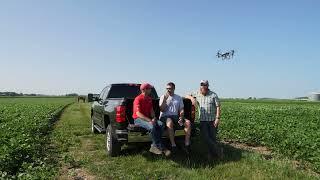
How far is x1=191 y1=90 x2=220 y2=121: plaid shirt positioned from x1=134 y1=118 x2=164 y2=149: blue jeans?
1222 millimetres

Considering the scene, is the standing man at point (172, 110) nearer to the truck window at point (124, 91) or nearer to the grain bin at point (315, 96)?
the truck window at point (124, 91)

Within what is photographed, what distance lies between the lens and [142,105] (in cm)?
1129

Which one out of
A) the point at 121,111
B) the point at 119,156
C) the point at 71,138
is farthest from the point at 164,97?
the point at 71,138

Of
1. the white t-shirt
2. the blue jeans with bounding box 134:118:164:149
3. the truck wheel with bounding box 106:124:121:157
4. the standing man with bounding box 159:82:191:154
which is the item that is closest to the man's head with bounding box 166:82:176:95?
the standing man with bounding box 159:82:191:154

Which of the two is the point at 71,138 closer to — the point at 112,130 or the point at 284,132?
the point at 112,130

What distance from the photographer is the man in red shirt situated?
10.7 metres

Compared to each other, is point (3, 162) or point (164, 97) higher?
point (164, 97)

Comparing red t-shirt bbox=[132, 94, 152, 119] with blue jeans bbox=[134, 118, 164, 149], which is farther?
red t-shirt bbox=[132, 94, 152, 119]

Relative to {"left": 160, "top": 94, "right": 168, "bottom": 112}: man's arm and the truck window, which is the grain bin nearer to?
the truck window

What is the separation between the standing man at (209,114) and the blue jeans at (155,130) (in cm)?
124

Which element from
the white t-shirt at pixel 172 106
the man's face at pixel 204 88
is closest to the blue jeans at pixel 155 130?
the white t-shirt at pixel 172 106

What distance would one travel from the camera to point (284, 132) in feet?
54.2

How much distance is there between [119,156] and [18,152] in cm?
253

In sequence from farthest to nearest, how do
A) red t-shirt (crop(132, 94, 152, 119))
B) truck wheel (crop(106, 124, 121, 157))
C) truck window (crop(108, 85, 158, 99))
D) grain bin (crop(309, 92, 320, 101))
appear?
grain bin (crop(309, 92, 320, 101))
truck window (crop(108, 85, 158, 99))
truck wheel (crop(106, 124, 121, 157))
red t-shirt (crop(132, 94, 152, 119))
